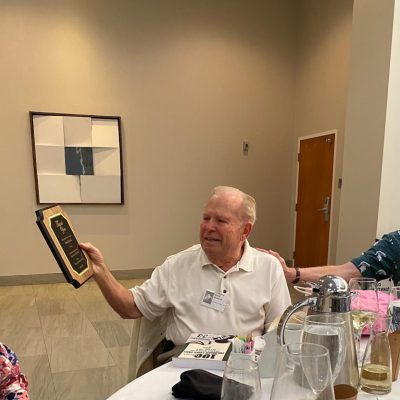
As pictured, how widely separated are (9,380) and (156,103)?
4.64 m

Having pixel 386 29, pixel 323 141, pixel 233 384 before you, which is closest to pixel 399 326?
pixel 233 384

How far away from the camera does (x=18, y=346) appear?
10.3 ft

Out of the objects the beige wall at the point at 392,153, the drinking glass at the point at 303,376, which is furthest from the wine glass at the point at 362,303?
the beige wall at the point at 392,153

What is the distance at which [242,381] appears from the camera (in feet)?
2.47

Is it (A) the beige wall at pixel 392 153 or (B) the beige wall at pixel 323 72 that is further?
(B) the beige wall at pixel 323 72

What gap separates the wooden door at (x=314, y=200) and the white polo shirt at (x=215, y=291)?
11.9 feet

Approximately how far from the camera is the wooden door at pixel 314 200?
5027 mm

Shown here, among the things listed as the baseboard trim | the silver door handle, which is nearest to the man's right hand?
the baseboard trim

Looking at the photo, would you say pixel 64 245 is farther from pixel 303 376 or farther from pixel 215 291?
pixel 303 376

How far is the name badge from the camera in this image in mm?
1593

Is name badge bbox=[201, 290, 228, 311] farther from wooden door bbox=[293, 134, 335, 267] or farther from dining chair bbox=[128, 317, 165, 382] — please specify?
wooden door bbox=[293, 134, 335, 267]

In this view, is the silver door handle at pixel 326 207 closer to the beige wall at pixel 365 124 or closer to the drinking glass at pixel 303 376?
the beige wall at pixel 365 124

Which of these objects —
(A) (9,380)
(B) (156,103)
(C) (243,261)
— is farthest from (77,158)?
(A) (9,380)

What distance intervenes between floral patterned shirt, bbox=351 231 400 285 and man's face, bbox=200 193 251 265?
31.8 inches
